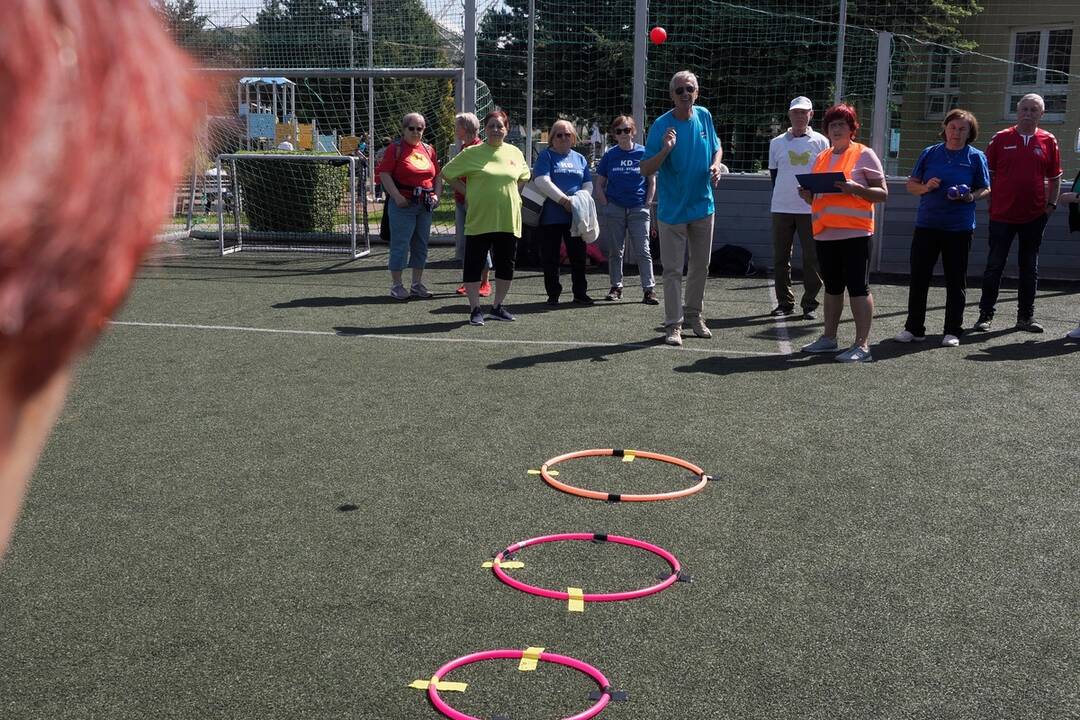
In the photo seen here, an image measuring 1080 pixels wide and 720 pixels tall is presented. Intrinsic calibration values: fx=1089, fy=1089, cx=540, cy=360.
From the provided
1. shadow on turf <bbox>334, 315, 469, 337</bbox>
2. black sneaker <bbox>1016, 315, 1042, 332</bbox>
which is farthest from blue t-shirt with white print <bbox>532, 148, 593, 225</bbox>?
black sneaker <bbox>1016, 315, 1042, 332</bbox>

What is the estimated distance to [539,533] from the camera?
4.85 meters

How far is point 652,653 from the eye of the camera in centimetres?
368

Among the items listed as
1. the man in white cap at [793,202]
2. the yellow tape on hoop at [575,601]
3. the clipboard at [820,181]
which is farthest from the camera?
the man in white cap at [793,202]

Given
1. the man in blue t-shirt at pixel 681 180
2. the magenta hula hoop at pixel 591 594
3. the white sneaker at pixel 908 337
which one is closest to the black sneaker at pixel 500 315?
the man in blue t-shirt at pixel 681 180

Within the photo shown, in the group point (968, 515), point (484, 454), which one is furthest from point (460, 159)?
point (968, 515)

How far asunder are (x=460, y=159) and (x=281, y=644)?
7136mm

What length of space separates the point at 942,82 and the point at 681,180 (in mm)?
9625

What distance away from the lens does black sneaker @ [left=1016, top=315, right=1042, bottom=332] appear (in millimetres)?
10094

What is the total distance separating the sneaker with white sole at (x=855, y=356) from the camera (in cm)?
872

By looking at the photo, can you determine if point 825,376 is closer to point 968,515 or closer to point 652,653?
point 968,515

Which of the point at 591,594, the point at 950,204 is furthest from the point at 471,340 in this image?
the point at 591,594

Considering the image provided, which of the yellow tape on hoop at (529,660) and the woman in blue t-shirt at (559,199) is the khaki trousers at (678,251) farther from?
the yellow tape on hoop at (529,660)

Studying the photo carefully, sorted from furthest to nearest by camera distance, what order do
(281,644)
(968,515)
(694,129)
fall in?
(694,129) → (968,515) → (281,644)

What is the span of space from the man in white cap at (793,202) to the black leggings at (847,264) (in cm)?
164
